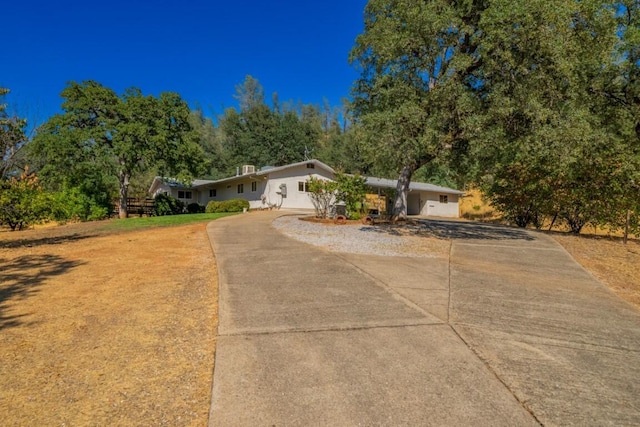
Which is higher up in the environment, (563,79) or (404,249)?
(563,79)

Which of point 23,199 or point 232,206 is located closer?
point 23,199

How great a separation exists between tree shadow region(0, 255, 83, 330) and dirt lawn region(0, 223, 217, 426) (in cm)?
2

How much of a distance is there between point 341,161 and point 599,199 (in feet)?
108

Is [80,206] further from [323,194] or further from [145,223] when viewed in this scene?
[323,194]

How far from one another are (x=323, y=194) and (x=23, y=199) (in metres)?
10.9

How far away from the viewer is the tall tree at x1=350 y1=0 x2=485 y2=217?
10.5 m

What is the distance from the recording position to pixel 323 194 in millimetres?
16312

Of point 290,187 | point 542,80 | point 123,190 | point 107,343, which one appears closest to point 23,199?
point 107,343

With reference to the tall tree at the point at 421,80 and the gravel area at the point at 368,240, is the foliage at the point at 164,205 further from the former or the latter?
the tall tree at the point at 421,80

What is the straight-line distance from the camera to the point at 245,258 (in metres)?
7.71

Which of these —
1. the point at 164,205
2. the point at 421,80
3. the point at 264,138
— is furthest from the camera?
the point at 264,138

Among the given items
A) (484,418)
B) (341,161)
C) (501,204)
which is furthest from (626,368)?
(341,161)

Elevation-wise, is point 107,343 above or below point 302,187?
below

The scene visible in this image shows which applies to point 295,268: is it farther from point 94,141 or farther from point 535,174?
point 94,141
